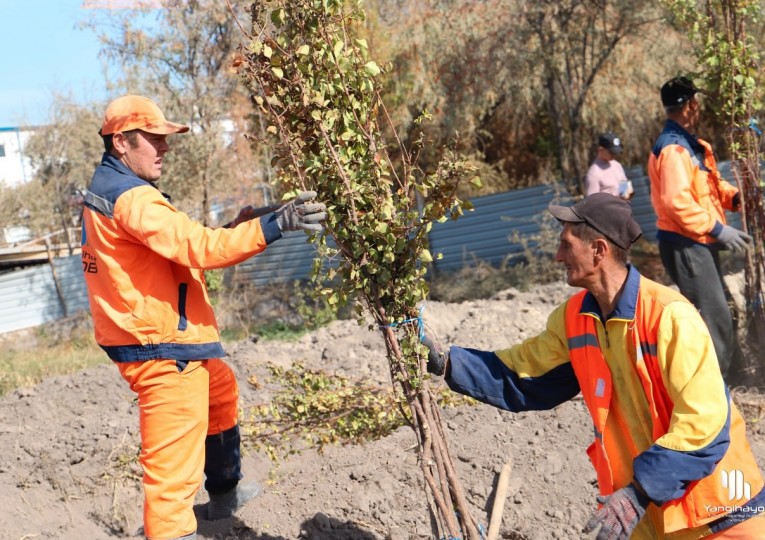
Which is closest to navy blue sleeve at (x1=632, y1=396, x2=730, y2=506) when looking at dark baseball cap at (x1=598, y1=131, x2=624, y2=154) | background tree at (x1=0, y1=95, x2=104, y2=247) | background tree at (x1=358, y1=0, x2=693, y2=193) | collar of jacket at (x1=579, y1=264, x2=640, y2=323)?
collar of jacket at (x1=579, y1=264, x2=640, y2=323)

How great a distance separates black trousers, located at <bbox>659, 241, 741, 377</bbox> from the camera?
541cm

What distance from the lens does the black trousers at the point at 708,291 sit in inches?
213

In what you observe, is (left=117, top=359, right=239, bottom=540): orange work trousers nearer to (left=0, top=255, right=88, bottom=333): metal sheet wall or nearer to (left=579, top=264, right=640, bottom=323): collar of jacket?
(left=579, top=264, right=640, bottom=323): collar of jacket

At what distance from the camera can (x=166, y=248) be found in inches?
138

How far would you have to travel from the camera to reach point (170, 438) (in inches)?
142

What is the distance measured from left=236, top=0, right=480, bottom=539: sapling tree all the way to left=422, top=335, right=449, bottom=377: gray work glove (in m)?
0.05

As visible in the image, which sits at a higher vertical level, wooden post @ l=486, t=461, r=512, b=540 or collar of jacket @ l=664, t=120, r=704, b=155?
collar of jacket @ l=664, t=120, r=704, b=155

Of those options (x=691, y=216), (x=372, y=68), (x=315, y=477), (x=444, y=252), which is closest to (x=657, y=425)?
(x=372, y=68)

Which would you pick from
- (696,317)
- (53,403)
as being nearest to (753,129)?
(696,317)

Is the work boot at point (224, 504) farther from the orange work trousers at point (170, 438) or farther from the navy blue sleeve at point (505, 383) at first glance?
the navy blue sleeve at point (505, 383)

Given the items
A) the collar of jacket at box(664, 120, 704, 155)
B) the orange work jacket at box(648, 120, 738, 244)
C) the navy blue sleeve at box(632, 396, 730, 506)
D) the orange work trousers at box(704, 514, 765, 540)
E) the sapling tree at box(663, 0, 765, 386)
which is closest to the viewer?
the navy blue sleeve at box(632, 396, 730, 506)

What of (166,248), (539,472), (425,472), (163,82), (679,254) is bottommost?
(539,472)

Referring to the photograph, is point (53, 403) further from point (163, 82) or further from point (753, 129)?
point (163, 82)

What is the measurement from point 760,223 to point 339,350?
456 cm
